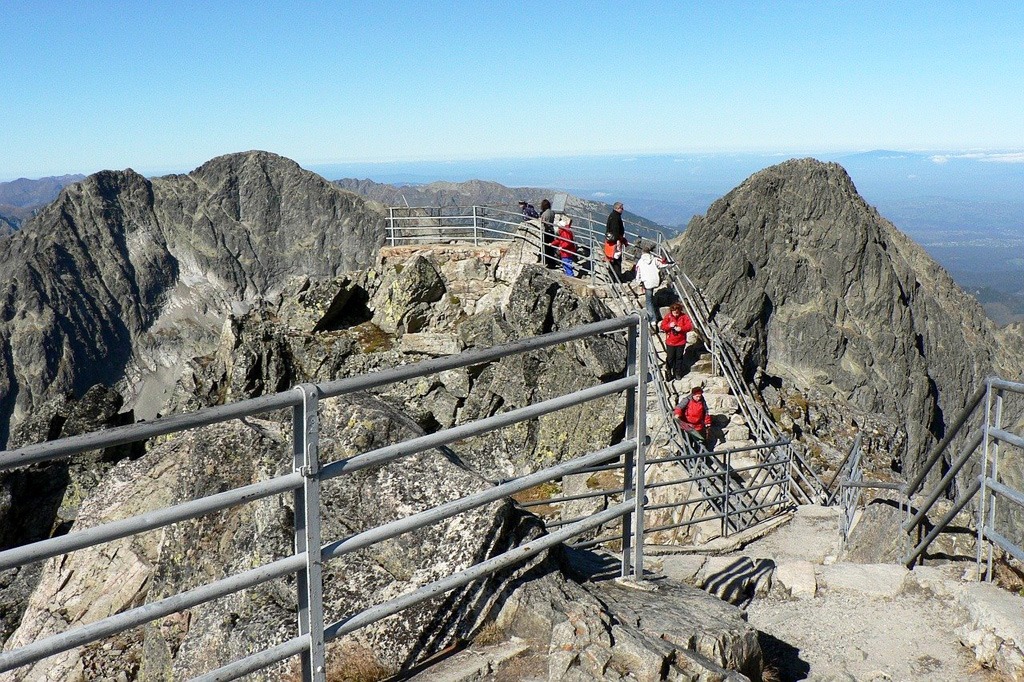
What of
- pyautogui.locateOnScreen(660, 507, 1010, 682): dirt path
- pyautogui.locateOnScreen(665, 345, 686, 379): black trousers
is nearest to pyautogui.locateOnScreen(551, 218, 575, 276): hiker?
pyautogui.locateOnScreen(665, 345, 686, 379): black trousers

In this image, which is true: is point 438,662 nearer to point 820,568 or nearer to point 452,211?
point 820,568

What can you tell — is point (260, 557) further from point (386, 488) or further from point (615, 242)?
point (615, 242)

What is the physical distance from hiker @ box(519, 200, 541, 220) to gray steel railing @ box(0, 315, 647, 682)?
2445cm

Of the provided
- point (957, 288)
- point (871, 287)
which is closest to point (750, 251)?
point (871, 287)

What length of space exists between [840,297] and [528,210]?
102 m

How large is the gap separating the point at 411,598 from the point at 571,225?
23743 millimetres

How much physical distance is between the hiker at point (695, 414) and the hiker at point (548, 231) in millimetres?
9231

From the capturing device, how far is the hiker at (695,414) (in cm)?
1828

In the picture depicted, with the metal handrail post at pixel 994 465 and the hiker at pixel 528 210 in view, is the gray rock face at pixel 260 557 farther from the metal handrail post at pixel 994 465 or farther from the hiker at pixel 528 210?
the hiker at pixel 528 210

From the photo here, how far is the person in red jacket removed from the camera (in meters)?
20.8

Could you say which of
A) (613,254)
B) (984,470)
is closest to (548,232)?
(613,254)

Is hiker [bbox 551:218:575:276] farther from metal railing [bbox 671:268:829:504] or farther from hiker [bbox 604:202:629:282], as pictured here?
metal railing [bbox 671:268:829:504]

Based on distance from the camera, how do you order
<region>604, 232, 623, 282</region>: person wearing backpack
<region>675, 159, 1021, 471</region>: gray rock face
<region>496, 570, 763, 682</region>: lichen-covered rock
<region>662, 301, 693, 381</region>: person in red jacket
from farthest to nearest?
<region>675, 159, 1021, 471</region>: gray rock face → <region>604, 232, 623, 282</region>: person wearing backpack → <region>662, 301, 693, 381</region>: person in red jacket → <region>496, 570, 763, 682</region>: lichen-covered rock

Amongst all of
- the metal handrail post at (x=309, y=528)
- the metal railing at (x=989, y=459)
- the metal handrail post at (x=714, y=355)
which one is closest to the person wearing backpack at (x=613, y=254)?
the metal handrail post at (x=714, y=355)
